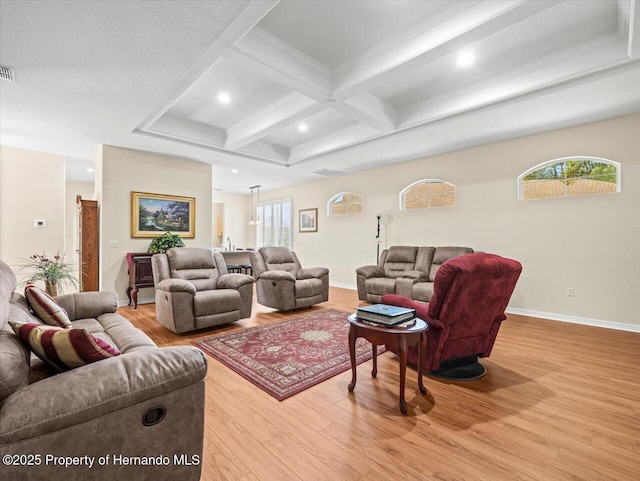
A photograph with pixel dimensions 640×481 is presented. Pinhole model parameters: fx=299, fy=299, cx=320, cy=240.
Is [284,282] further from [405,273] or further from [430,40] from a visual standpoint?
[430,40]

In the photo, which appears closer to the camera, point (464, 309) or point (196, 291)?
point (464, 309)

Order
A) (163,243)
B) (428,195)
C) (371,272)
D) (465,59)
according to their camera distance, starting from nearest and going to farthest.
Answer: (465,59) → (371,272) → (163,243) → (428,195)

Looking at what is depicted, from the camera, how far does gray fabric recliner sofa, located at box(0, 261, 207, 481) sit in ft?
3.03

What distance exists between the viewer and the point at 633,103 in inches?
140

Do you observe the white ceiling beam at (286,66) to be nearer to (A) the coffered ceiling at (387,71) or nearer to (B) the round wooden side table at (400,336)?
(A) the coffered ceiling at (387,71)

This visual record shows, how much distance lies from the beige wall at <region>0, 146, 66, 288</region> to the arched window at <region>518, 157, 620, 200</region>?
27.4ft

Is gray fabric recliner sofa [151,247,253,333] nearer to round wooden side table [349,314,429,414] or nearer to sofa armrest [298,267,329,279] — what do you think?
sofa armrest [298,267,329,279]

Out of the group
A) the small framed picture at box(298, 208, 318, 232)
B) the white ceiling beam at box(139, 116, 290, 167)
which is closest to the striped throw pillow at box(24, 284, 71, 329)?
the white ceiling beam at box(139, 116, 290, 167)

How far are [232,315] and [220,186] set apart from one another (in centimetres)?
617

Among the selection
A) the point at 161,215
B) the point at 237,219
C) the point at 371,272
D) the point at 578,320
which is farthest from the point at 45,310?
the point at 237,219

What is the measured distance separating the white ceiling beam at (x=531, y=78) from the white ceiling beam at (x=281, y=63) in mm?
1580

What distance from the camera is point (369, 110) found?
13.2 feet

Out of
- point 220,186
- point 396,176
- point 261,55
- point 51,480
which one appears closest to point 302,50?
point 261,55

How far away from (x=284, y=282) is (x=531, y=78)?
3.94 m
